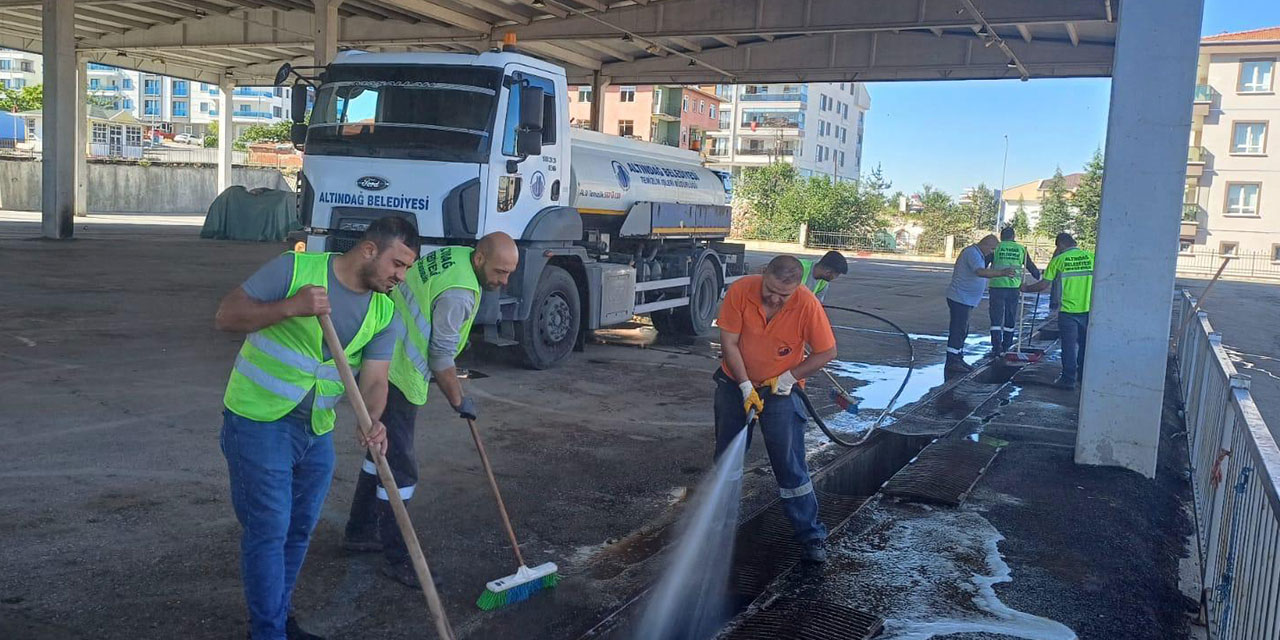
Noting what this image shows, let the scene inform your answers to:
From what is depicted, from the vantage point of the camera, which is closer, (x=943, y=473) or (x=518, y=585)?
(x=518, y=585)

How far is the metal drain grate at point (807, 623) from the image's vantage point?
14.5 feet

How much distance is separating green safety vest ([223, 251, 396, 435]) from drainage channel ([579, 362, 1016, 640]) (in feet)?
5.44

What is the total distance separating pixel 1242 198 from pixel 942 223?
51.6 feet

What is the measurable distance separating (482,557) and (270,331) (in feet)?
6.77

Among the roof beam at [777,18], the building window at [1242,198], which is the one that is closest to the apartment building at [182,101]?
the building window at [1242,198]

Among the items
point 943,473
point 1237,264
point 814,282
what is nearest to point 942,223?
point 1237,264

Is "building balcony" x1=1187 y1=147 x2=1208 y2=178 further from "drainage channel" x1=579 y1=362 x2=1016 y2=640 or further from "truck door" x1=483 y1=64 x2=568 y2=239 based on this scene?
"truck door" x1=483 y1=64 x2=568 y2=239

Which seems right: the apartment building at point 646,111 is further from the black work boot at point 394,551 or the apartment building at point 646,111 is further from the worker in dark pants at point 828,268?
the black work boot at point 394,551

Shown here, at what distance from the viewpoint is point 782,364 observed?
17.6ft

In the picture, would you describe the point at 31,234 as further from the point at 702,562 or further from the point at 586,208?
the point at 702,562

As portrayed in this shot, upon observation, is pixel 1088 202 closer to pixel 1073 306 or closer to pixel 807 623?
pixel 1073 306

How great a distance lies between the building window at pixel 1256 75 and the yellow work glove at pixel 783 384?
56122 millimetres

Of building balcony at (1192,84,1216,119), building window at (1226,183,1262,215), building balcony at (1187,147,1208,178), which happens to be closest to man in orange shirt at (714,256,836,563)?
building balcony at (1187,147,1208,178)

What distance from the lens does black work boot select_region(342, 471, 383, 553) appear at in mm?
4898
